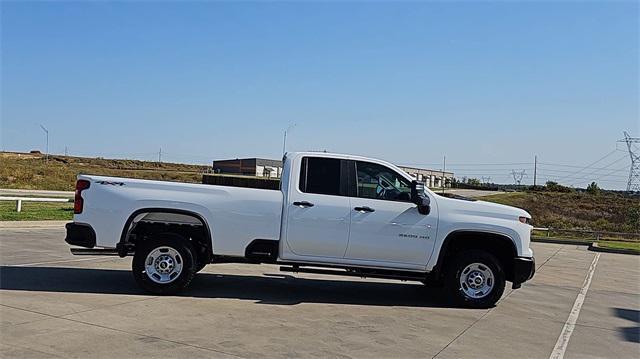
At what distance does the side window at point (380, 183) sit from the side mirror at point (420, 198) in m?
0.11

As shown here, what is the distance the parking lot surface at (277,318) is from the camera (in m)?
6.24

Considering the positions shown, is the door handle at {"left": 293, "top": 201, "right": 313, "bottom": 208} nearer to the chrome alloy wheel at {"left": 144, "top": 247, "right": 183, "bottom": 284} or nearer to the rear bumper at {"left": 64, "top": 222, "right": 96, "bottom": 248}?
the chrome alloy wheel at {"left": 144, "top": 247, "right": 183, "bottom": 284}

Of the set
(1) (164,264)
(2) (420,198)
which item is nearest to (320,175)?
(2) (420,198)

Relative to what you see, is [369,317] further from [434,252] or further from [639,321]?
[639,321]

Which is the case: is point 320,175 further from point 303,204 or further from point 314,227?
point 314,227

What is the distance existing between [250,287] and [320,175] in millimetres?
2262

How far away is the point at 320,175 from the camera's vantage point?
9.05m

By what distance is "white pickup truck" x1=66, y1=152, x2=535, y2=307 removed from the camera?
28.3ft

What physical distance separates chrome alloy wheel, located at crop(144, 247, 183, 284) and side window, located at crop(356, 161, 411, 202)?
273 centimetres

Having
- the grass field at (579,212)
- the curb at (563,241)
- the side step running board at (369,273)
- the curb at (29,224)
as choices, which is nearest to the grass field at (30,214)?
the curb at (29,224)

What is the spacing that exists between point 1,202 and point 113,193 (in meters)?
21.0

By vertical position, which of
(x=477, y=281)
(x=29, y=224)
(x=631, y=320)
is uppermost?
(x=477, y=281)

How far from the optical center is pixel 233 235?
28.5 ft

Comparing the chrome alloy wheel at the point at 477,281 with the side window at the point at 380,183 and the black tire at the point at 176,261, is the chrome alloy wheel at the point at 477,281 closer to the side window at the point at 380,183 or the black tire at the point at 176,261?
the side window at the point at 380,183
